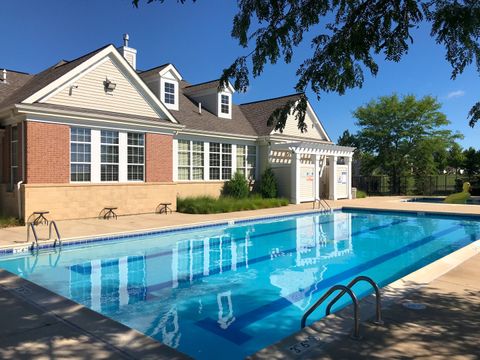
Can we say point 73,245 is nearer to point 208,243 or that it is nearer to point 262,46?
point 208,243

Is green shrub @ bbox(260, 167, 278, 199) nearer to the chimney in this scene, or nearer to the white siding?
the white siding

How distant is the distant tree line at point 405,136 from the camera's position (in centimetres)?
3312

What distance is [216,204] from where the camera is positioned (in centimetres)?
1922

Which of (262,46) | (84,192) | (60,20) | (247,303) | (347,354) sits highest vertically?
(60,20)

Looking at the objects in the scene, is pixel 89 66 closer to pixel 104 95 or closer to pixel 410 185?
pixel 104 95

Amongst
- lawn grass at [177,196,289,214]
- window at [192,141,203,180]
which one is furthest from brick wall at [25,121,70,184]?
window at [192,141,203,180]

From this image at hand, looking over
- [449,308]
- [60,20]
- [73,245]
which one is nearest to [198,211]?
[73,245]

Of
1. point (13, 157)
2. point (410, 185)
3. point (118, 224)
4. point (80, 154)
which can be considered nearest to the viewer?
point (118, 224)

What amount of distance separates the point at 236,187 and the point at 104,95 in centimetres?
923

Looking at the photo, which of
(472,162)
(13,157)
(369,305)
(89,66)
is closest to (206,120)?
(89,66)

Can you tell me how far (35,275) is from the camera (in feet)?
28.9

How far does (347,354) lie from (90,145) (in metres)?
14.4

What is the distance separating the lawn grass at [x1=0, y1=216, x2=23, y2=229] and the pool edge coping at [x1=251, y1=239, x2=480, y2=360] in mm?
12706

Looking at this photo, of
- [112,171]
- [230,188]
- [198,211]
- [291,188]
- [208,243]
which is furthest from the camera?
[291,188]
